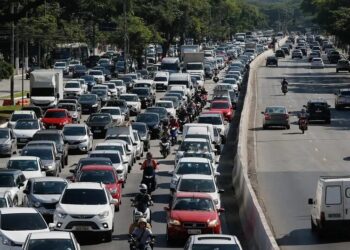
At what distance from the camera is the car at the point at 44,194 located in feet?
104

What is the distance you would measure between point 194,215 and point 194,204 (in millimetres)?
651

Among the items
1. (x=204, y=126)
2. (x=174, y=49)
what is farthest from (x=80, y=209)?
(x=174, y=49)

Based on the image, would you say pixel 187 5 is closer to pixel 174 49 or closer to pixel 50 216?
pixel 174 49

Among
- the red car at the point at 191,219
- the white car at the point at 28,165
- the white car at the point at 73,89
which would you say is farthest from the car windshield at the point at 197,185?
the white car at the point at 73,89

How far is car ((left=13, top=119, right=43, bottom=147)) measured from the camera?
53938mm

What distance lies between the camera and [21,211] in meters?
26.5

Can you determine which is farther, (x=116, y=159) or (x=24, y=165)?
(x=116, y=159)

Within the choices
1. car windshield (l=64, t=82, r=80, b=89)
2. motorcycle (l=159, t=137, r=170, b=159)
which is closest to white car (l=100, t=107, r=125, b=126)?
motorcycle (l=159, t=137, r=170, b=159)

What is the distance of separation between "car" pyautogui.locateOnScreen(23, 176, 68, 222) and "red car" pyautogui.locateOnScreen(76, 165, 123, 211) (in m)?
1.50

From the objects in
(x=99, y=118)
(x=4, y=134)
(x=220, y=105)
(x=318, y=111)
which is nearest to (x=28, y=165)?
(x=4, y=134)

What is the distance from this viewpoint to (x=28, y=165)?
3909 cm

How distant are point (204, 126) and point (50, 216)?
806 inches

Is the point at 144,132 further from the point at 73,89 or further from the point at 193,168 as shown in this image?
the point at 73,89

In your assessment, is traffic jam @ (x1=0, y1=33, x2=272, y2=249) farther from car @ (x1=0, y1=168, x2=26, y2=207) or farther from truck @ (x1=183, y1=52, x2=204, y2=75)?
truck @ (x1=183, y1=52, x2=204, y2=75)
